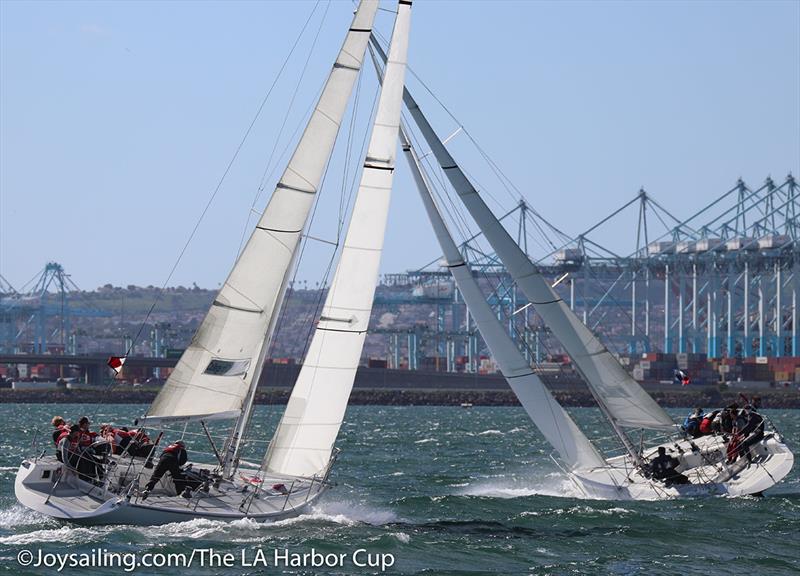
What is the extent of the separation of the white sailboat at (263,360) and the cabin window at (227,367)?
0.04 ft

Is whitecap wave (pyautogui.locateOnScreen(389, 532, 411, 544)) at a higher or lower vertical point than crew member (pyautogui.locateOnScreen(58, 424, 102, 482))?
lower

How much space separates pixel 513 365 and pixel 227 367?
4.64 metres

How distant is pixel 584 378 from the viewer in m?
16.6

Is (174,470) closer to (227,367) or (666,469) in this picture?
(227,367)

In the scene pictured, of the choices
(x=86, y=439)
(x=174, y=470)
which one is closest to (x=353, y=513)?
(x=174, y=470)

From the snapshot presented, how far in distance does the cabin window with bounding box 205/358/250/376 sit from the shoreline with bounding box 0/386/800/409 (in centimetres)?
5689

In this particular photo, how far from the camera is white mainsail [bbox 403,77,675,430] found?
1641 cm

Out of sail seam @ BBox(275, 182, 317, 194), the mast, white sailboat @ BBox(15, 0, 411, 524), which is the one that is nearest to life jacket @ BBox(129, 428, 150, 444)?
white sailboat @ BBox(15, 0, 411, 524)

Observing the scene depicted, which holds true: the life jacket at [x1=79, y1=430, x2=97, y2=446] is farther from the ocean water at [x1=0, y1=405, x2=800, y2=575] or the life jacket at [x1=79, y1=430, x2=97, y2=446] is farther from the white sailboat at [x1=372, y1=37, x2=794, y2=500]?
the white sailboat at [x1=372, y1=37, x2=794, y2=500]

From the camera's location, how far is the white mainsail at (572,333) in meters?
16.4

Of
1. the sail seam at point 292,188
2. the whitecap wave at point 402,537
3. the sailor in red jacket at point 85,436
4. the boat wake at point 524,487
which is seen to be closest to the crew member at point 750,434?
the boat wake at point 524,487

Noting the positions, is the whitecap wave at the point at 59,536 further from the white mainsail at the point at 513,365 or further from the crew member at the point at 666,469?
the crew member at the point at 666,469

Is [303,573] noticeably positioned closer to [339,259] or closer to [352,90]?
[339,259]

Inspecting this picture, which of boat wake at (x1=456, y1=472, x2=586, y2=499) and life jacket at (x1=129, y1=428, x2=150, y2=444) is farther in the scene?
boat wake at (x1=456, y1=472, x2=586, y2=499)
